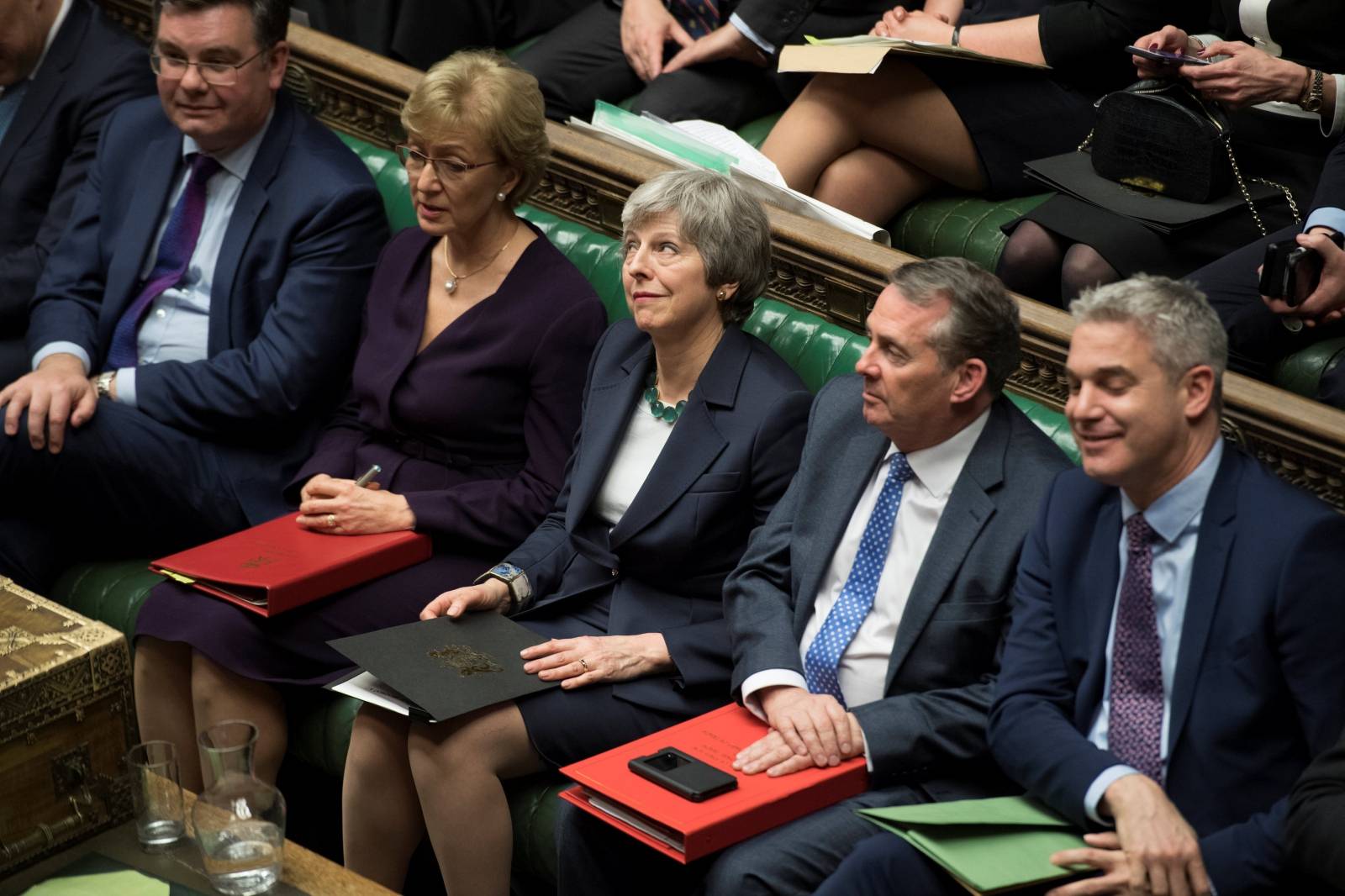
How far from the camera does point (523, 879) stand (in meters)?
3.19

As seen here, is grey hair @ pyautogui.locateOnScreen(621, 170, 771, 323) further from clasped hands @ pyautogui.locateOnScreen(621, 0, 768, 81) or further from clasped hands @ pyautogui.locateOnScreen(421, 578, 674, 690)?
clasped hands @ pyautogui.locateOnScreen(621, 0, 768, 81)

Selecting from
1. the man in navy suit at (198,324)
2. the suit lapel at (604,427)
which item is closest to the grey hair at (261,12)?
the man in navy suit at (198,324)

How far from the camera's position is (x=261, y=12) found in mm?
3842

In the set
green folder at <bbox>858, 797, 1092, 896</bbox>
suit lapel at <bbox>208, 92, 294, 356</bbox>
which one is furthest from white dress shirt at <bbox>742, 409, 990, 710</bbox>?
suit lapel at <bbox>208, 92, 294, 356</bbox>

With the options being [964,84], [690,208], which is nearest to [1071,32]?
[964,84]

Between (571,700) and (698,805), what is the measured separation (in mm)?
486

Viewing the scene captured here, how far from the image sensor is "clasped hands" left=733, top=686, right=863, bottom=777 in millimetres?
2641

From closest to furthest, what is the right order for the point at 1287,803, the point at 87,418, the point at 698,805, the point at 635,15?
1. the point at 1287,803
2. the point at 698,805
3. the point at 87,418
4. the point at 635,15

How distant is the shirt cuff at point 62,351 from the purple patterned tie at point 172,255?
68 millimetres

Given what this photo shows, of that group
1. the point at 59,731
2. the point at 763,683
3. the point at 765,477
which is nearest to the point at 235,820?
the point at 59,731

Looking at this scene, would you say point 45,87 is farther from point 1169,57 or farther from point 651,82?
point 1169,57

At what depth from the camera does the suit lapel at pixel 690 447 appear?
10.2ft

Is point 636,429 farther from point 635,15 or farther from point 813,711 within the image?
point 635,15

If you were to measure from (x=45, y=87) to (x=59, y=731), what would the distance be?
215cm
